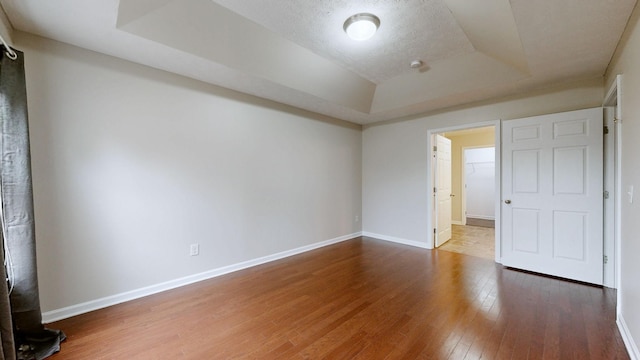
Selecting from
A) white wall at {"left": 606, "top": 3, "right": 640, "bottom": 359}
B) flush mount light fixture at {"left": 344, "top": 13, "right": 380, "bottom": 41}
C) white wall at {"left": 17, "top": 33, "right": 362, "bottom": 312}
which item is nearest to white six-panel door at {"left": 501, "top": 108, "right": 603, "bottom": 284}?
Result: white wall at {"left": 606, "top": 3, "right": 640, "bottom": 359}

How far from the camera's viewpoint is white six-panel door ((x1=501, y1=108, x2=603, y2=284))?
287 cm

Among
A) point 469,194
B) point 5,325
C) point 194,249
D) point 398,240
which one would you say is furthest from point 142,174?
point 469,194

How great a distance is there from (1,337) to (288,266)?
8.47ft

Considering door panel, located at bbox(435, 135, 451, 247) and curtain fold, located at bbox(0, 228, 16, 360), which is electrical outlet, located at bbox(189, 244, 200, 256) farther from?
door panel, located at bbox(435, 135, 451, 247)

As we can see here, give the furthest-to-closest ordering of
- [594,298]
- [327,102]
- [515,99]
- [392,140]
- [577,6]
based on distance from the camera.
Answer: [392,140], [327,102], [515,99], [594,298], [577,6]

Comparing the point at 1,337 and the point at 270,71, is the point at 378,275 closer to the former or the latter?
the point at 270,71

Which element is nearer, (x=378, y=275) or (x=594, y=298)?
(x=594, y=298)

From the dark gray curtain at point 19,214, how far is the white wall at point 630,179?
4.16m

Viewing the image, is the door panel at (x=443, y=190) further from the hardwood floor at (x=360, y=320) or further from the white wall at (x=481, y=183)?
the white wall at (x=481, y=183)

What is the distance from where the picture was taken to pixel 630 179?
185 cm

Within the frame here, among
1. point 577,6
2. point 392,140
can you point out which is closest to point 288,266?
point 392,140

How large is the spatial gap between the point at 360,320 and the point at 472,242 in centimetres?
371

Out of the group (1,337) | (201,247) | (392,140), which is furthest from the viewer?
(392,140)

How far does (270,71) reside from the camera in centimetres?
293
